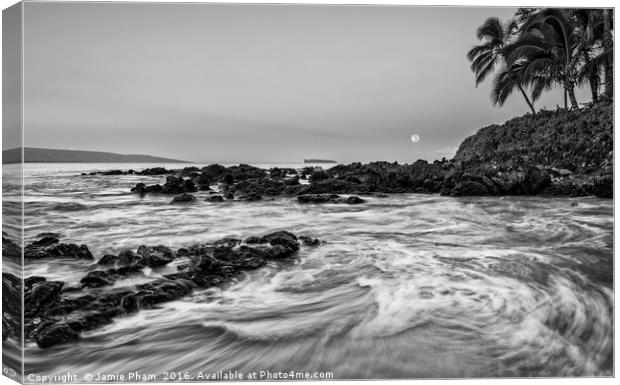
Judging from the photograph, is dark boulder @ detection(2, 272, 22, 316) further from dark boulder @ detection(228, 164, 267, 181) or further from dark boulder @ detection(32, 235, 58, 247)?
dark boulder @ detection(228, 164, 267, 181)

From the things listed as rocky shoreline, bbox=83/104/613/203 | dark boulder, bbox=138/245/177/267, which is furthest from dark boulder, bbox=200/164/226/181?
dark boulder, bbox=138/245/177/267

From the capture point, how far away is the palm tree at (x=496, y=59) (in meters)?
2.88

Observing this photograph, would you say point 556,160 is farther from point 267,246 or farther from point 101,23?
point 101,23

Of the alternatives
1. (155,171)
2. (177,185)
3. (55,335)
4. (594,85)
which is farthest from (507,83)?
(55,335)

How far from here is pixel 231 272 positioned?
2863mm

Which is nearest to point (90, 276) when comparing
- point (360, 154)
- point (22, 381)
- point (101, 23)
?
point (22, 381)

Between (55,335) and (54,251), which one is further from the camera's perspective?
(54,251)

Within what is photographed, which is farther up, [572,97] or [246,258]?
[572,97]

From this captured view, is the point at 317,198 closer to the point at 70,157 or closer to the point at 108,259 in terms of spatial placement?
the point at 108,259

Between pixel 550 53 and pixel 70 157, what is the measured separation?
369 centimetres

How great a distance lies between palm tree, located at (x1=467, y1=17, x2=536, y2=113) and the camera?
2.88 meters

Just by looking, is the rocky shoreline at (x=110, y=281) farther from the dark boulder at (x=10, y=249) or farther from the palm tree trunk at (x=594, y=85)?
the palm tree trunk at (x=594, y=85)

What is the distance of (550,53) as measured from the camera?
10.2 feet

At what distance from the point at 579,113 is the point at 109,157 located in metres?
3.58
